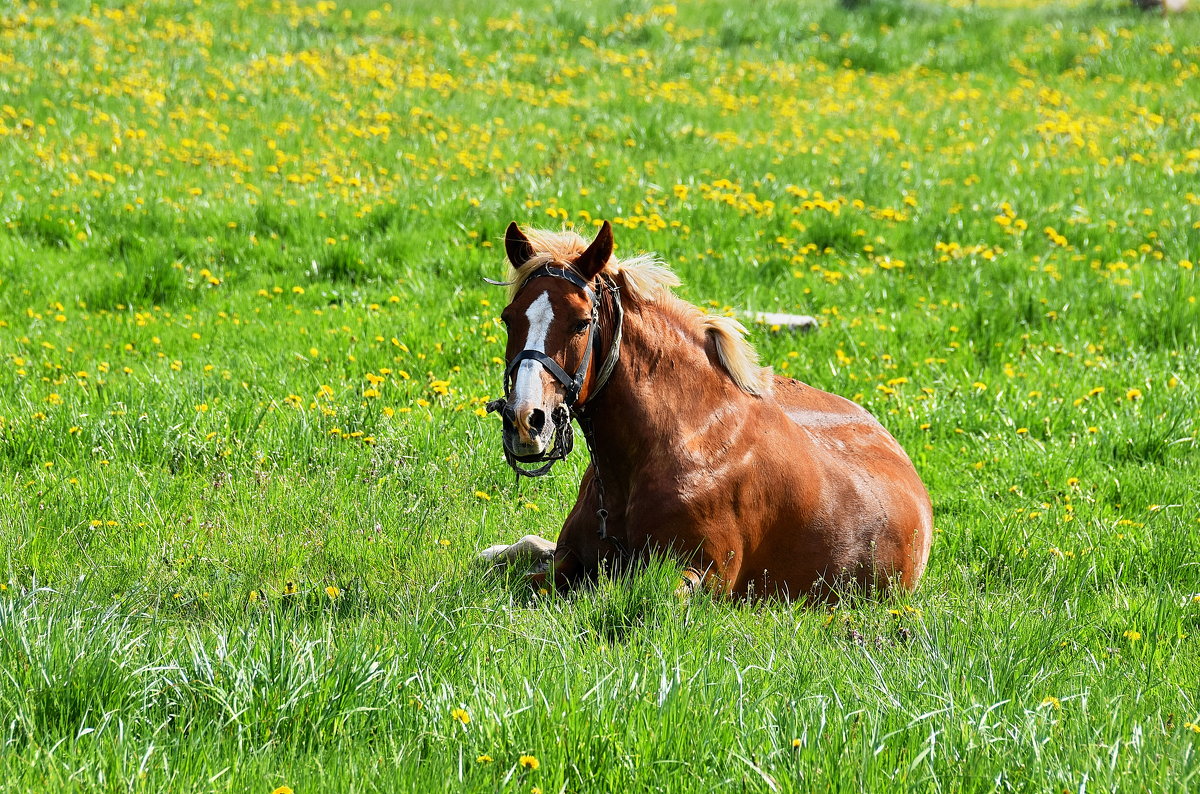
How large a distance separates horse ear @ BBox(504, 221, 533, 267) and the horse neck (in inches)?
17.2

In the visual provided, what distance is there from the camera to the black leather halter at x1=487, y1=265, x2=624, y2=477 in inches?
146

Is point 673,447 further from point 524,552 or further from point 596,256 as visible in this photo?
point 524,552

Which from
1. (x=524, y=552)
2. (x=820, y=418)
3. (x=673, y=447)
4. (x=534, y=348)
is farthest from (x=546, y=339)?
(x=820, y=418)

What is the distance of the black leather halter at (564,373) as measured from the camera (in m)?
3.71

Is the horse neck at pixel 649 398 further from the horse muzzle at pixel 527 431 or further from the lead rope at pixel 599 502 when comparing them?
the horse muzzle at pixel 527 431

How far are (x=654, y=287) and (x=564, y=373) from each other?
706 millimetres

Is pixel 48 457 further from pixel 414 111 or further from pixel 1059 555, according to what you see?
pixel 414 111

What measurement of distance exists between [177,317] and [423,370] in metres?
2.00

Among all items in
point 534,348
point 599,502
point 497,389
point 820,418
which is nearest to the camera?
point 534,348

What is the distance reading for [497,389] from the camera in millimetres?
6785

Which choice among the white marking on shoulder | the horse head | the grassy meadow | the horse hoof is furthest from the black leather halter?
the white marking on shoulder

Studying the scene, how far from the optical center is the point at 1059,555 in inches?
195

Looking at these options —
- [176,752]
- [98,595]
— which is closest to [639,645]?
[176,752]

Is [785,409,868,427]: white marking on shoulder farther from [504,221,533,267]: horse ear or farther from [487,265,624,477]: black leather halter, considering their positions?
[504,221,533,267]: horse ear
